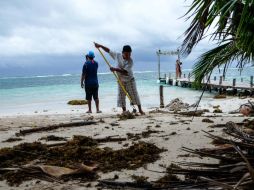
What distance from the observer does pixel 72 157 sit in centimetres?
354

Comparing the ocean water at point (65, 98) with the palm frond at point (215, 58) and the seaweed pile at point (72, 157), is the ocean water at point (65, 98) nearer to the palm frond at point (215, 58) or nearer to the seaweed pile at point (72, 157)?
the palm frond at point (215, 58)

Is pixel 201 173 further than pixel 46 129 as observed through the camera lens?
No

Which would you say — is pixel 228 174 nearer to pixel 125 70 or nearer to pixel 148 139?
pixel 148 139

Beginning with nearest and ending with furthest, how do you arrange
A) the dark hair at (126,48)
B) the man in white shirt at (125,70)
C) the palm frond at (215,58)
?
the palm frond at (215,58) < the dark hair at (126,48) < the man in white shirt at (125,70)

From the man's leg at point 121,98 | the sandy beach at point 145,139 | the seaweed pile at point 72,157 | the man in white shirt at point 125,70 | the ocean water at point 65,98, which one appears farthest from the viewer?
the ocean water at point 65,98

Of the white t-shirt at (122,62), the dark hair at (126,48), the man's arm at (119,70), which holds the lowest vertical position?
the man's arm at (119,70)

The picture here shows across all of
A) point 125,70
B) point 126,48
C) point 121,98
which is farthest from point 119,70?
point 121,98

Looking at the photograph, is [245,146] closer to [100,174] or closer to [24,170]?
[100,174]

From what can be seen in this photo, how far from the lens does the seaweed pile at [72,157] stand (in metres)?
3.09

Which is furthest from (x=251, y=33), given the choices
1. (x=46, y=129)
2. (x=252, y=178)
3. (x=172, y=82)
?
(x=172, y=82)

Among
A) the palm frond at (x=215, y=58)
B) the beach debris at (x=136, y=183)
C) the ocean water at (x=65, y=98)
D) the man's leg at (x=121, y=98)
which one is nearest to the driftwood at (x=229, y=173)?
the beach debris at (x=136, y=183)

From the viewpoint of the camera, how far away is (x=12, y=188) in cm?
270

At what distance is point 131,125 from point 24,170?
10.3ft

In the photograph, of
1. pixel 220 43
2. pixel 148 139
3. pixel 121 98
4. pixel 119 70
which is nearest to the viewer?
pixel 220 43
